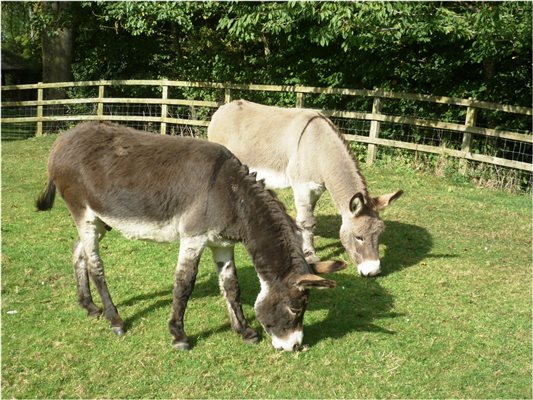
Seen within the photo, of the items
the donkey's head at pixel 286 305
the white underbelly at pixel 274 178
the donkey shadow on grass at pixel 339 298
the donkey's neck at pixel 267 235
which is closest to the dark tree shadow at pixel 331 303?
the donkey shadow on grass at pixel 339 298

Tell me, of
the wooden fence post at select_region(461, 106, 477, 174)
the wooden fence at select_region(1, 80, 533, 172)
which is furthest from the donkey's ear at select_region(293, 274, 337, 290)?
the wooden fence post at select_region(461, 106, 477, 174)

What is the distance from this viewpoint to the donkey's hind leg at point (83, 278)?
208 inches

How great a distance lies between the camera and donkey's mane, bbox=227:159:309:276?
4.45 metres

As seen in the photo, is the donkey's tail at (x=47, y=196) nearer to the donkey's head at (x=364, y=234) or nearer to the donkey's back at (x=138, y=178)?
the donkey's back at (x=138, y=178)

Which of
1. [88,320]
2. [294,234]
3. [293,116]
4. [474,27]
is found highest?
[474,27]

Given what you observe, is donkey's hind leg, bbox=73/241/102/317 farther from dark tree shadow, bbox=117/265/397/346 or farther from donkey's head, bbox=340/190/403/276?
donkey's head, bbox=340/190/403/276

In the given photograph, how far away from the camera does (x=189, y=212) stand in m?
4.52

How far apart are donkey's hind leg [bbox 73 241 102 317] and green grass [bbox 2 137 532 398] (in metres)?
0.12

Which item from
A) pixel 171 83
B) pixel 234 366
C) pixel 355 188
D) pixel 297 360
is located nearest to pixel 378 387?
pixel 297 360

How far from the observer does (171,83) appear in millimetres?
14656

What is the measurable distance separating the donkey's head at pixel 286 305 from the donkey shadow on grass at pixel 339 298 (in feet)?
1.35

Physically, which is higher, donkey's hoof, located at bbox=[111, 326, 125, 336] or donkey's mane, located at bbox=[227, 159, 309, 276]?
donkey's mane, located at bbox=[227, 159, 309, 276]

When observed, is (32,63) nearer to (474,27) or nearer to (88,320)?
(474,27)

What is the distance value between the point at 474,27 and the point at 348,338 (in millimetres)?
6932
